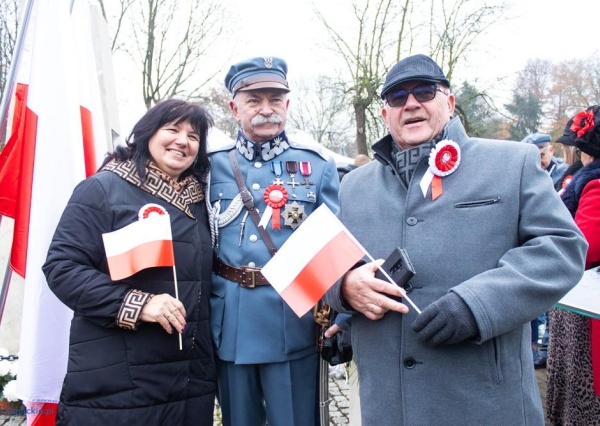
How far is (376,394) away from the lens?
190 centimetres

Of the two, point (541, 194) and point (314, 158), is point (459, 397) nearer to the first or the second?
point (541, 194)

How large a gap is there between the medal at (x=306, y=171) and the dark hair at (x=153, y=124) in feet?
1.79

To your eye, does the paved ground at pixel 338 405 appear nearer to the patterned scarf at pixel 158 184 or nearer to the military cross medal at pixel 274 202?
the military cross medal at pixel 274 202

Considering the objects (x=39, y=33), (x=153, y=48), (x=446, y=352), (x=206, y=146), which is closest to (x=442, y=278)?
(x=446, y=352)

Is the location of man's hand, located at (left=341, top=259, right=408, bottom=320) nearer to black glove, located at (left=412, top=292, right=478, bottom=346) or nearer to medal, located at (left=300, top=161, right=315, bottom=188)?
black glove, located at (left=412, top=292, right=478, bottom=346)

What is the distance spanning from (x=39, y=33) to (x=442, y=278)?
9.23ft

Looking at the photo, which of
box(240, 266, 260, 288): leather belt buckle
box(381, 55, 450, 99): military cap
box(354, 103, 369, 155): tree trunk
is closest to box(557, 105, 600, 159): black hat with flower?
box(381, 55, 450, 99): military cap

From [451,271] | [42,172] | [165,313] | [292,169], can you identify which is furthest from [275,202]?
[42,172]

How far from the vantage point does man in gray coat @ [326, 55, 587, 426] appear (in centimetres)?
164

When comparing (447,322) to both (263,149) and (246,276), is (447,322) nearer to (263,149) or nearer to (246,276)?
(246,276)

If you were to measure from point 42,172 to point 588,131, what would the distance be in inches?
131

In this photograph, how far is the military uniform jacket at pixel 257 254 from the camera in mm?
2551

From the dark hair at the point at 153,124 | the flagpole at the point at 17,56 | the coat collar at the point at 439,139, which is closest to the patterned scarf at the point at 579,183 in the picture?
the coat collar at the point at 439,139

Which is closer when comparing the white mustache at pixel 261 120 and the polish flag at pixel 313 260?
the polish flag at pixel 313 260
